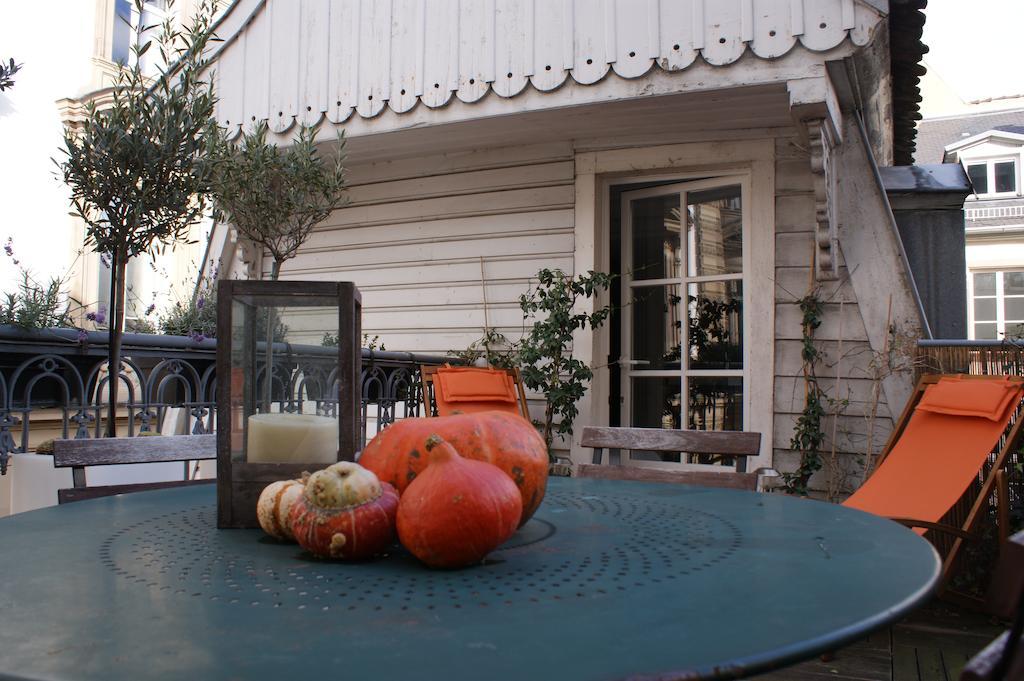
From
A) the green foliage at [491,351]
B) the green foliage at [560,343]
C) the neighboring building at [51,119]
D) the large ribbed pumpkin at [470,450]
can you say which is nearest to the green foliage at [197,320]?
the green foliage at [491,351]

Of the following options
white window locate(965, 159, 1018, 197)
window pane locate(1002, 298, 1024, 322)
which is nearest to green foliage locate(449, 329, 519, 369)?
Result: window pane locate(1002, 298, 1024, 322)

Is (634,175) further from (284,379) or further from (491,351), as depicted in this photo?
(284,379)

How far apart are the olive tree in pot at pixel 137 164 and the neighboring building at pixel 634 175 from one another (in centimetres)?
191

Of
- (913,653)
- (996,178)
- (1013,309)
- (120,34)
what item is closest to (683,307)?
(913,653)

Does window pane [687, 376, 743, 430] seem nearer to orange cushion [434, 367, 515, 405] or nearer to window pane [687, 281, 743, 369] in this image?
window pane [687, 281, 743, 369]

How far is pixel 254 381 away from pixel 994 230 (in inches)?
816

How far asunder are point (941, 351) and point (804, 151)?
4.08ft

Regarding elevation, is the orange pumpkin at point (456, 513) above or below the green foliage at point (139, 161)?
below

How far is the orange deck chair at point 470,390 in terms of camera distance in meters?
4.17

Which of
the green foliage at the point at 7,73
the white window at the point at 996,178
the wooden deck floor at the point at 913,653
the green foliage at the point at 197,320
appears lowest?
the wooden deck floor at the point at 913,653

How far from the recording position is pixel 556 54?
12.7ft

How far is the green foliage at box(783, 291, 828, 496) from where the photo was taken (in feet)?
12.5

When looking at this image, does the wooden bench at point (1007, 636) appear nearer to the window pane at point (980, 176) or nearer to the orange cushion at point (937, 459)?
the orange cushion at point (937, 459)

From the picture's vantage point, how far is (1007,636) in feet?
2.02
